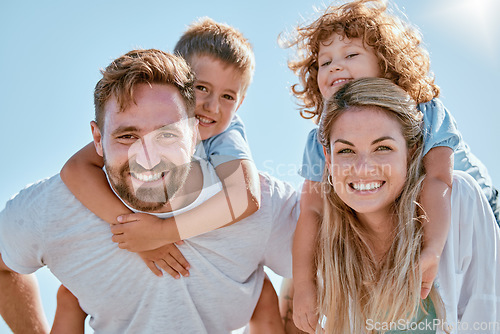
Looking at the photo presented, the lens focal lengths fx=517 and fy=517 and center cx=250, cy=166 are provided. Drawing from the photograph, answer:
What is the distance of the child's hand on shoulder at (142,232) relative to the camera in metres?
3.12

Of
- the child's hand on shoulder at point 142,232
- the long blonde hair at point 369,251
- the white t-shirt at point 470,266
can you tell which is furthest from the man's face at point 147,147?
the white t-shirt at point 470,266

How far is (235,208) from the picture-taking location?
3260mm

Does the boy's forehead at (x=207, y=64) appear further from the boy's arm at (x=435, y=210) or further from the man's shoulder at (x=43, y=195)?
the boy's arm at (x=435, y=210)

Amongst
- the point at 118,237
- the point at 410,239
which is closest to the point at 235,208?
the point at 118,237

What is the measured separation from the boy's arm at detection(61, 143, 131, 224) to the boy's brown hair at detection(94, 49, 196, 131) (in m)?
0.30

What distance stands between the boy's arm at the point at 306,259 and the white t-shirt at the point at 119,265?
28cm

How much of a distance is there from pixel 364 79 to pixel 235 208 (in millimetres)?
1135

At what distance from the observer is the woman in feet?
9.67

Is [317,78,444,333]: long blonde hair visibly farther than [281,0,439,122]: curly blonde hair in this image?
No

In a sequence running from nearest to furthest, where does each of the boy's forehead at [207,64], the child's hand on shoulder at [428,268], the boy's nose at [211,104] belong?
the child's hand on shoulder at [428,268] → the boy's nose at [211,104] → the boy's forehead at [207,64]

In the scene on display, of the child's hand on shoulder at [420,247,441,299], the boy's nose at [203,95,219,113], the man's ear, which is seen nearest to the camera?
the child's hand on shoulder at [420,247,441,299]

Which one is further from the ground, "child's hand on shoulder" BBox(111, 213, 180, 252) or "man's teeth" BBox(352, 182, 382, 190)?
"man's teeth" BBox(352, 182, 382, 190)

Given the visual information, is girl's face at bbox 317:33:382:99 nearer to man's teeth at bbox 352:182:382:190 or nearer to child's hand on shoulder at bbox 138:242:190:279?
man's teeth at bbox 352:182:382:190

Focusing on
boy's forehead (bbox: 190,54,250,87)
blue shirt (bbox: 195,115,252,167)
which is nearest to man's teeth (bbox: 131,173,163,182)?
blue shirt (bbox: 195,115,252,167)
